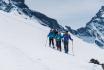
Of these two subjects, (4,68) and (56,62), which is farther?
(56,62)

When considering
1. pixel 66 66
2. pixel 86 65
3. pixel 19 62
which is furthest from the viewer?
pixel 86 65

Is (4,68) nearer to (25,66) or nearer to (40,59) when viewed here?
(25,66)

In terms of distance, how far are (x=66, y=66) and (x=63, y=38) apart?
1112 cm

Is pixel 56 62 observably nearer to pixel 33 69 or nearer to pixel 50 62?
pixel 50 62

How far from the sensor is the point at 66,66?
87.2ft

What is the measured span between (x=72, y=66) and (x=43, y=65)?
2845mm

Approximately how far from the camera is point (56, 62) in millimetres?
27219

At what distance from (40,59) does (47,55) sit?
234 cm

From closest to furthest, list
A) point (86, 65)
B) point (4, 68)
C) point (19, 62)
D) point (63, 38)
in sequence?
point (4, 68) → point (19, 62) → point (86, 65) → point (63, 38)

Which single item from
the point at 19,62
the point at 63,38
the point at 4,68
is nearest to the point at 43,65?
the point at 19,62

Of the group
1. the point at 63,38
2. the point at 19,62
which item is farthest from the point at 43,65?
the point at 63,38

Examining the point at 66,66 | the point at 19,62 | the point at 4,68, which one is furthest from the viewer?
the point at 66,66

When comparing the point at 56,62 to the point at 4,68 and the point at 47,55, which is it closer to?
the point at 47,55

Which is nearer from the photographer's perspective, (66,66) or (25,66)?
(25,66)
